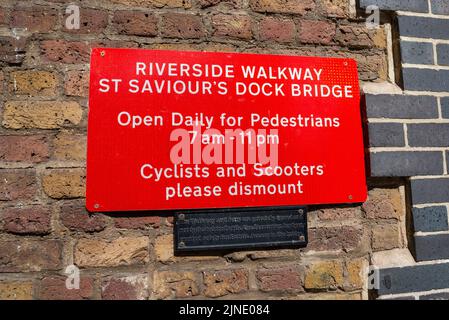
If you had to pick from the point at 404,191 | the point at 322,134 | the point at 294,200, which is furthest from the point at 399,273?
the point at 322,134

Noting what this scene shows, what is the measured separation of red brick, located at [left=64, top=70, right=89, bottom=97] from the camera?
1.15 meters

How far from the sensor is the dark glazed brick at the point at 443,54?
1.31 m

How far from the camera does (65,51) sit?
116 cm

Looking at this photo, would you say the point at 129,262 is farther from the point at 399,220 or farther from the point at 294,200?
the point at 399,220

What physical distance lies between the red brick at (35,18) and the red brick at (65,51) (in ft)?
0.18

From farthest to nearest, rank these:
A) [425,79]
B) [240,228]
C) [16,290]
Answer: [425,79]
[240,228]
[16,290]

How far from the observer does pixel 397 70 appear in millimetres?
1319

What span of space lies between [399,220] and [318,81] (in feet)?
2.03

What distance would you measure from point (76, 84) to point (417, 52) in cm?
128

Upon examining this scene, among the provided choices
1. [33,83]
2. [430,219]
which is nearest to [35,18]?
[33,83]

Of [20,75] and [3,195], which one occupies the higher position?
[20,75]

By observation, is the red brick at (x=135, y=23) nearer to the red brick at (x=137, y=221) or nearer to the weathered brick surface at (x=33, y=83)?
the weathered brick surface at (x=33, y=83)

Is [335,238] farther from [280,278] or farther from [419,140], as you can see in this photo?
[419,140]

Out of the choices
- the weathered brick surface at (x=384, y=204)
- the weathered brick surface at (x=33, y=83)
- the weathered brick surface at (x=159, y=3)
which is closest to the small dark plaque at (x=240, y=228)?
the weathered brick surface at (x=384, y=204)
